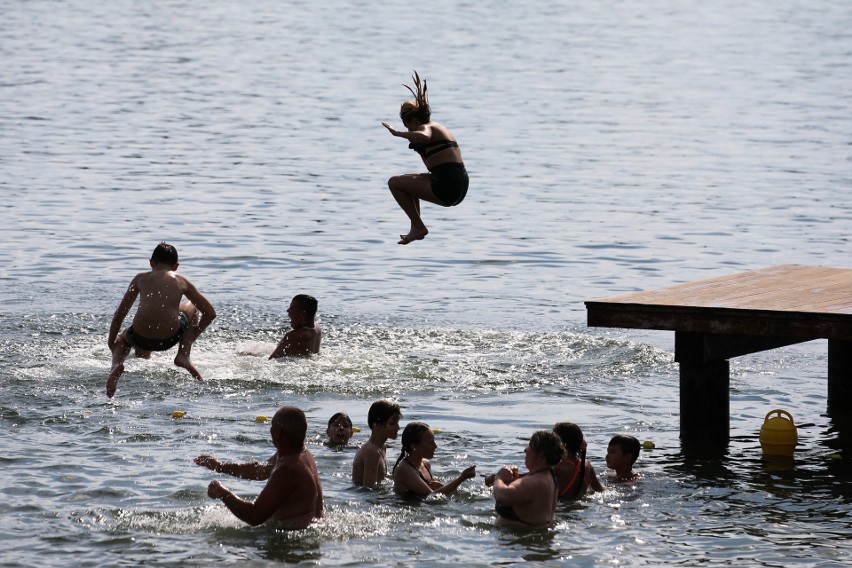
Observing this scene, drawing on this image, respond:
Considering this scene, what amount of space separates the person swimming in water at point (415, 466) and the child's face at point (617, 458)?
131 centimetres

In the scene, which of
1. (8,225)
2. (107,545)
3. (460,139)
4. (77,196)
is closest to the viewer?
(107,545)

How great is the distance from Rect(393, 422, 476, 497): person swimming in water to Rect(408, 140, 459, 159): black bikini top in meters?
2.89

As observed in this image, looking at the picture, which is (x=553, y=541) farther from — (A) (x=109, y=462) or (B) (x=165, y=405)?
(B) (x=165, y=405)

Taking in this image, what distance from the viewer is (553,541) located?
1144cm

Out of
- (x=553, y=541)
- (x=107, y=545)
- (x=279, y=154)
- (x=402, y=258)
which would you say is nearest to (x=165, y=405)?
Result: (x=107, y=545)

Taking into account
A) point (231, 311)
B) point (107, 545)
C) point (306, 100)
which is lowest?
point (107, 545)

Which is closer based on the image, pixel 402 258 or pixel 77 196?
pixel 402 258

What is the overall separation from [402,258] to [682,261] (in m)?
4.44

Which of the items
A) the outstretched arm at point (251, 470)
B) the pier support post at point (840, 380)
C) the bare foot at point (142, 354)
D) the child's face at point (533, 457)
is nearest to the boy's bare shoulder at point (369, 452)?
the outstretched arm at point (251, 470)

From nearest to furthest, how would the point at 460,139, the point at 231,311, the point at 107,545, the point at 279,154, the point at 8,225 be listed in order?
the point at 107,545 < the point at 231,311 < the point at 8,225 < the point at 279,154 < the point at 460,139

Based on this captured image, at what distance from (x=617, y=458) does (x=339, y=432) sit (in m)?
2.40

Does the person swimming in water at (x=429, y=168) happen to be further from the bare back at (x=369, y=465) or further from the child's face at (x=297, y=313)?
the child's face at (x=297, y=313)

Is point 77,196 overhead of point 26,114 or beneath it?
beneath

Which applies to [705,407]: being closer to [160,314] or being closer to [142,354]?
[160,314]
